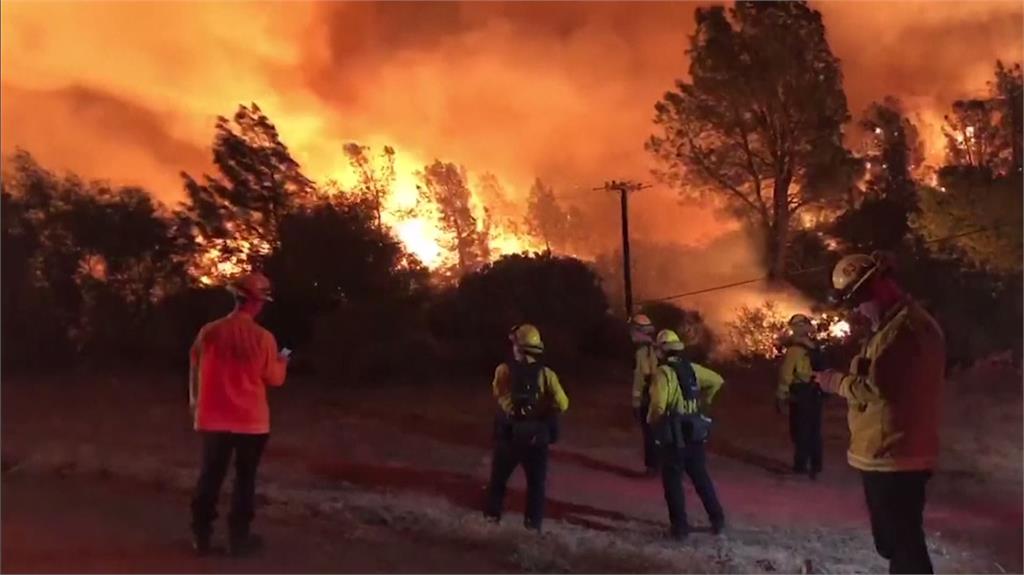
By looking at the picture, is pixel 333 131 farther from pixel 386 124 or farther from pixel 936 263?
pixel 936 263

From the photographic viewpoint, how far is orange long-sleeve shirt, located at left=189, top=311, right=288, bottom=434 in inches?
148

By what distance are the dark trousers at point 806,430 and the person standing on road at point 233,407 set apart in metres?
1.99

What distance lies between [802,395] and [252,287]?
215 centimetres

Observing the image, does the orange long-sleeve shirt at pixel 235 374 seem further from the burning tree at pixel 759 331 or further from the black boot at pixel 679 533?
the burning tree at pixel 759 331

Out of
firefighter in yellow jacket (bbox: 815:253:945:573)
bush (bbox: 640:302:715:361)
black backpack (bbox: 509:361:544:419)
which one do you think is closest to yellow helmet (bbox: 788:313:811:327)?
bush (bbox: 640:302:715:361)

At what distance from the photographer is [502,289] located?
13.5ft

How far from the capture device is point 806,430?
413 centimetres

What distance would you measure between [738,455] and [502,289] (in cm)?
115

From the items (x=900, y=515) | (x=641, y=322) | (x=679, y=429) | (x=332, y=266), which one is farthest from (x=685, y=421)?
(x=332, y=266)

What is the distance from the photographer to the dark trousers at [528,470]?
404 centimetres

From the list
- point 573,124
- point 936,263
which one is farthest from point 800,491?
point 573,124

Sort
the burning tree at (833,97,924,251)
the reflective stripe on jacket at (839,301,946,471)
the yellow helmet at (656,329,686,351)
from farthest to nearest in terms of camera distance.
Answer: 1. the burning tree at (833,97,924,251)
2. the yellow helmet at (656,329,686,351)
3. the reflective stripe on jacket at (839,301,946,471)

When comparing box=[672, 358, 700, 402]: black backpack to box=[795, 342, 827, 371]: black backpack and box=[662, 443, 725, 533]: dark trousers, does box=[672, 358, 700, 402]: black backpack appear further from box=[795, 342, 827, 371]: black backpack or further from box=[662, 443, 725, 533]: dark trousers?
box=[795, 342, 827, 371]: black backpack

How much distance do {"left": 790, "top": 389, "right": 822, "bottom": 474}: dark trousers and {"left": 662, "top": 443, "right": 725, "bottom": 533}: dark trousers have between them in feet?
1.21
